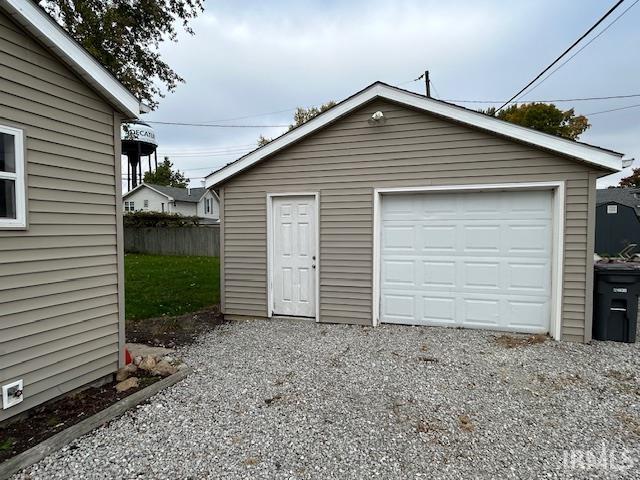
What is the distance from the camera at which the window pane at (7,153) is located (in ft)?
8.63

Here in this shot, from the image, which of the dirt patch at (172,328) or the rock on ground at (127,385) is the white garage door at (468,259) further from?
the rock on ground at (127,385)

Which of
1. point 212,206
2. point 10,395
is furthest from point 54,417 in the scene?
point 212,206

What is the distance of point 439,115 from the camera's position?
4.95 meters

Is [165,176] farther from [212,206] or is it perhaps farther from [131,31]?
[131,31]

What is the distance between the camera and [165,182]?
38250mm

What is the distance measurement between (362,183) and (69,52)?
380cm

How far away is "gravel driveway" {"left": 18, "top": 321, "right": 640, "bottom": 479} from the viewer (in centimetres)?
228

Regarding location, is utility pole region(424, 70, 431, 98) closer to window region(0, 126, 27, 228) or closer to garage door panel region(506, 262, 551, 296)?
garage door panel region(506, 262, 551, 296)

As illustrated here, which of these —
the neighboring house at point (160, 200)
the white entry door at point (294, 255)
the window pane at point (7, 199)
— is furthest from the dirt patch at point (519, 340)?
the neighboring house at point (160, 200)

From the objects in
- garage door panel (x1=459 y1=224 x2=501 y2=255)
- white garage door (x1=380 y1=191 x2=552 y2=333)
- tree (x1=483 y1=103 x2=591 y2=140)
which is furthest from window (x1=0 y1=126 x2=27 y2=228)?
tree (x1=483 y1=103 x2=591 y2=140)

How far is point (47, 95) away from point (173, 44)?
9.50 metres

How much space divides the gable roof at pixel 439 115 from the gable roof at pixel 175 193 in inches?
928

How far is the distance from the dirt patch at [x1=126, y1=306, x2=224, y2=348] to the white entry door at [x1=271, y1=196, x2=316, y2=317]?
1216mm

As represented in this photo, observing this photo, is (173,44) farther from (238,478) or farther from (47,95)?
(238,478)
